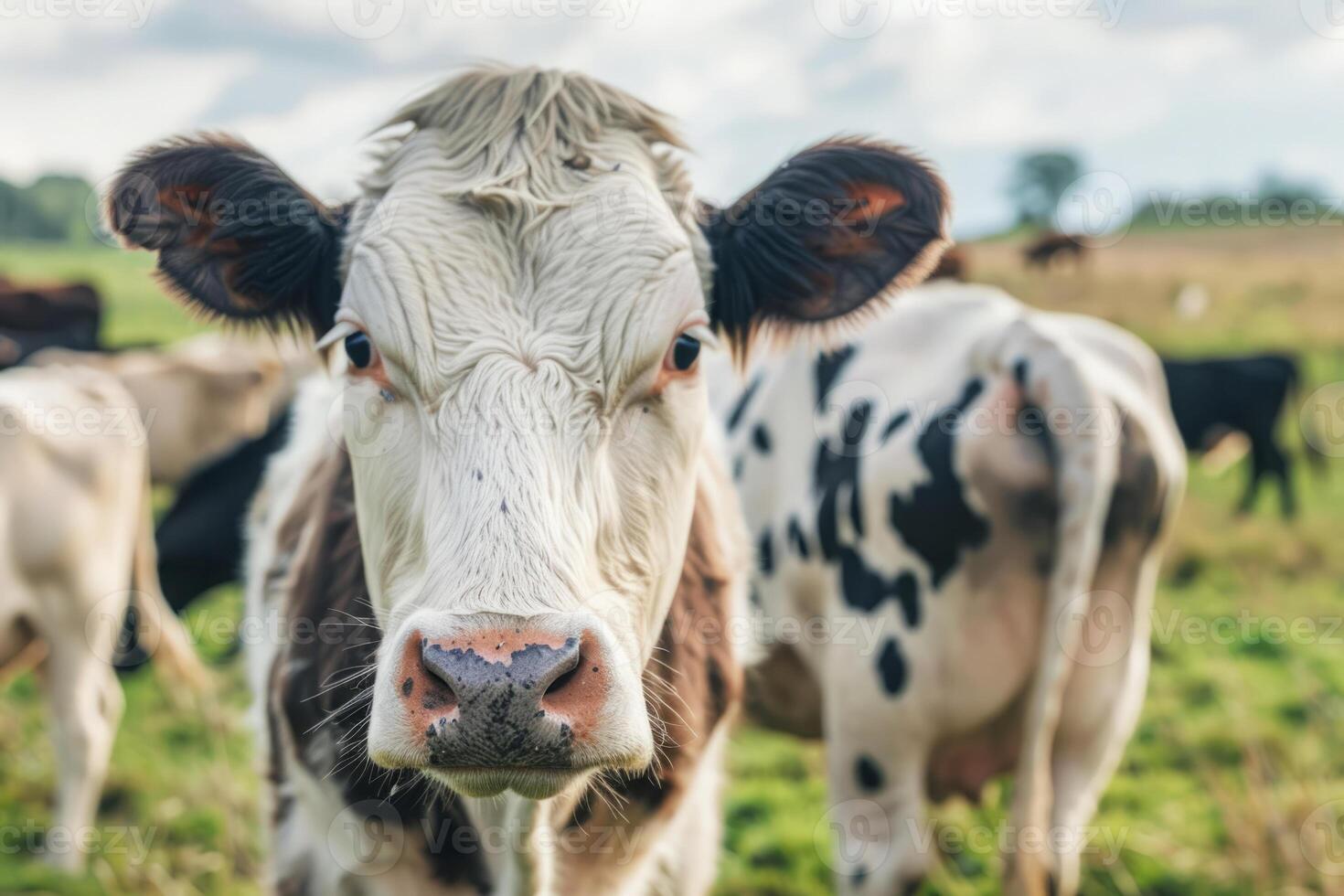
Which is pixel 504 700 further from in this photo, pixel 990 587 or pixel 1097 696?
pixel 1097 696

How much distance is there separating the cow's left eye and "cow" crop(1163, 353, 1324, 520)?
1075cm

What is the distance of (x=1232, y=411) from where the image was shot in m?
11.7

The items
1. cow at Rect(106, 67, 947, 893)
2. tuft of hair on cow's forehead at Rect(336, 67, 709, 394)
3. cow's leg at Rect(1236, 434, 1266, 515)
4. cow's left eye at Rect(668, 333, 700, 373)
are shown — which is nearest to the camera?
cow at Rect(106, 67, 947, 893)

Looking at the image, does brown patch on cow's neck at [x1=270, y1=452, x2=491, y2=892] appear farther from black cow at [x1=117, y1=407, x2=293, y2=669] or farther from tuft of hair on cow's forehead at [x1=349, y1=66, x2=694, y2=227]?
black cow at [x1=117, y1=407, x2=293, y2=669]

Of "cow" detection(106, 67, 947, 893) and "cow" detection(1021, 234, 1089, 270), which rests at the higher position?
"cow" detection(106, 67, 947, 893)

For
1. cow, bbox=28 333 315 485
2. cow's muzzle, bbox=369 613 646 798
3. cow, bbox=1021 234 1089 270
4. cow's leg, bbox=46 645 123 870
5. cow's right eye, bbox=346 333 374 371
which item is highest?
cow's right eye, bbox=346 333 374 371

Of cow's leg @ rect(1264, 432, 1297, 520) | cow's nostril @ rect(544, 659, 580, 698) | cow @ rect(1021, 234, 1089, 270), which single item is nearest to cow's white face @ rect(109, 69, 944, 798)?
cow's nostril @ rect(544, 659, 580, 698)

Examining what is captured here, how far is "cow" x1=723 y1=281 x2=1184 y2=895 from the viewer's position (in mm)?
3371

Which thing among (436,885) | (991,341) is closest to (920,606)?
(991,341)

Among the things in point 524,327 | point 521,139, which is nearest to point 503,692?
point 524,327

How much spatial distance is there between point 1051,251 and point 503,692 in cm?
2817

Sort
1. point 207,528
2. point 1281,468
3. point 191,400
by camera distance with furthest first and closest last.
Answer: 1. point 1281,468
2. point 191,400
3. point 207,528

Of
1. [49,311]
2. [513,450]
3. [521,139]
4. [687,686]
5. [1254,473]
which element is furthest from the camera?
[49,311]

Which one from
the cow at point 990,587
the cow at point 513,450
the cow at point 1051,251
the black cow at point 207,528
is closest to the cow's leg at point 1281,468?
the cow at point 990,587
